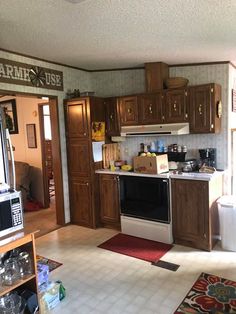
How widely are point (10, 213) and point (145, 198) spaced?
7.13 ft

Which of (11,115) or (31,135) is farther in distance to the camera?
(11,115)

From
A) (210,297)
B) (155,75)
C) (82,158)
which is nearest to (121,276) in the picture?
(210,297)

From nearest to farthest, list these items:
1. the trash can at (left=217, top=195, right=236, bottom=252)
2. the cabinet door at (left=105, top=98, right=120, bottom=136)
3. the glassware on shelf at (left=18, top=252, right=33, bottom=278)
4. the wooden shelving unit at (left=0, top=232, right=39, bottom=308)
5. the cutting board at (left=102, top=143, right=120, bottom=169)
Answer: the wooden shelving unit at (left=0, top=232, right=39, bottom=308)
the glassware on shelf at (left=18, top=252, right=33, bottom=278)
the trash can at (left=217, top=195, right=236, bottom=252)
the cabinet door at (left=105, top=98, right=120, bottom=136)
the cutting board at (left=102, top=143, right=120, bottom=169)

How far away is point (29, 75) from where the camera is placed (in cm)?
387

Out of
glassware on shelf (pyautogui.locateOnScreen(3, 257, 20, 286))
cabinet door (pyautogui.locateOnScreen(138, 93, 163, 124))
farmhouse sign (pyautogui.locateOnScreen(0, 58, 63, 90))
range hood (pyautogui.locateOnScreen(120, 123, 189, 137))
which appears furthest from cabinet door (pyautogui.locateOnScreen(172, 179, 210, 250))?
farmhouse sign (pyautogui.locateOnScreen(0, 58, 63, 90))

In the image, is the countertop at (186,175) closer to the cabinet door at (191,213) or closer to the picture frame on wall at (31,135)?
the cabinet door at (191,213)

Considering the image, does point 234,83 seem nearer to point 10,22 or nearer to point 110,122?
point 110,122

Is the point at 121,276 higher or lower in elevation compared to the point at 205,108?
lower

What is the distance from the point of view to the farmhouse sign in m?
3.55

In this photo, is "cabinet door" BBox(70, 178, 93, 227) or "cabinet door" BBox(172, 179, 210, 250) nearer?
"cabinet door" BBox(172, 179, 210, 250)

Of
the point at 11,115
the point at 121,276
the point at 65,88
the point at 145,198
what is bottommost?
the point at 121,276

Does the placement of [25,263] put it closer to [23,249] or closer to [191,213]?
[23,249]

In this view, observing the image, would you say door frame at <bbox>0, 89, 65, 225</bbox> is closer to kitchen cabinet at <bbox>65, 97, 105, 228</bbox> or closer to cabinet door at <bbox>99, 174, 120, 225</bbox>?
kitchen cabinet at <bbox>65, 97, 105, 228</bbox>

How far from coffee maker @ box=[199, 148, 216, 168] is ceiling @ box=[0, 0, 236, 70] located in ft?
4.14
